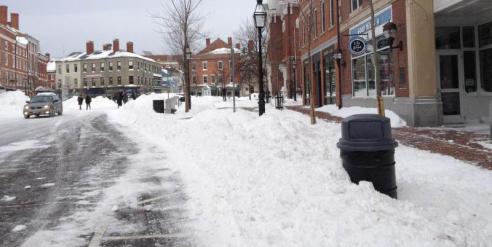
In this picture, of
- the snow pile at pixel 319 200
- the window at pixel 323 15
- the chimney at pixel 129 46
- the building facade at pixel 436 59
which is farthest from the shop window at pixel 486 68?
the chimney at pixel 129 46

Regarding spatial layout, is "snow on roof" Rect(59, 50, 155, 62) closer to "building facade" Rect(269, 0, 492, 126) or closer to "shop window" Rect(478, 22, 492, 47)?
"building facade" Rect(269, 0, 492, 126)

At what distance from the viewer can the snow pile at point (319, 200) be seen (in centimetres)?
468

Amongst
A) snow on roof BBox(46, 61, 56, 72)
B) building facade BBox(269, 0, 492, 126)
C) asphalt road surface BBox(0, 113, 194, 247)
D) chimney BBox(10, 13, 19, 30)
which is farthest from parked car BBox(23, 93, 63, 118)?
snow on roof BBox(46, 61, 56, 72)

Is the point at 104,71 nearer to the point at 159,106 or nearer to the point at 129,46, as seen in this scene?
the point at 129,46

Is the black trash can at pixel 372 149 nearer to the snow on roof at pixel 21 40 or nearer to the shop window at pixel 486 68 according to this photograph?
the shop window at pixel 486 68

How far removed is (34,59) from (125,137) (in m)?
89.5

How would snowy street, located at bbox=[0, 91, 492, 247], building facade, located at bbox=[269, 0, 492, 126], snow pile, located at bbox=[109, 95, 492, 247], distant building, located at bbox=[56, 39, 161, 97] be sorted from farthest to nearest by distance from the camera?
distant building, located at bbox=[56, 39, 161, 97] < building facade, located at bbox=[269, 0, 492, 126] < snowy street, located at bbox=[0, 91, 492, 247] < snow pile, located at bbox=[109, 95, 492, 247]

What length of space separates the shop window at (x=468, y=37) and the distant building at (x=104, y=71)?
8735 centimetres

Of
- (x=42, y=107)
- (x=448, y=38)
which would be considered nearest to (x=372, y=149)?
(x=448, y=38)

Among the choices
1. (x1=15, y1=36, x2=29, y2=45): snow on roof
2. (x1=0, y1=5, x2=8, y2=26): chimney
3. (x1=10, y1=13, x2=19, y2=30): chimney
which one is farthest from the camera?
(x1=10, y1=13, x2=19, y2=30): chimney

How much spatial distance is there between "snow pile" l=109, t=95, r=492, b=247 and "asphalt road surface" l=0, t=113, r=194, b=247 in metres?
0.37

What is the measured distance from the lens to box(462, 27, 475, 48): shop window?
16.3 m

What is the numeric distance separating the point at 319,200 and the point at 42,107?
31.0 metres

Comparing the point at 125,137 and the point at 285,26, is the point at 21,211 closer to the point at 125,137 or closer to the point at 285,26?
the point at 125,137
